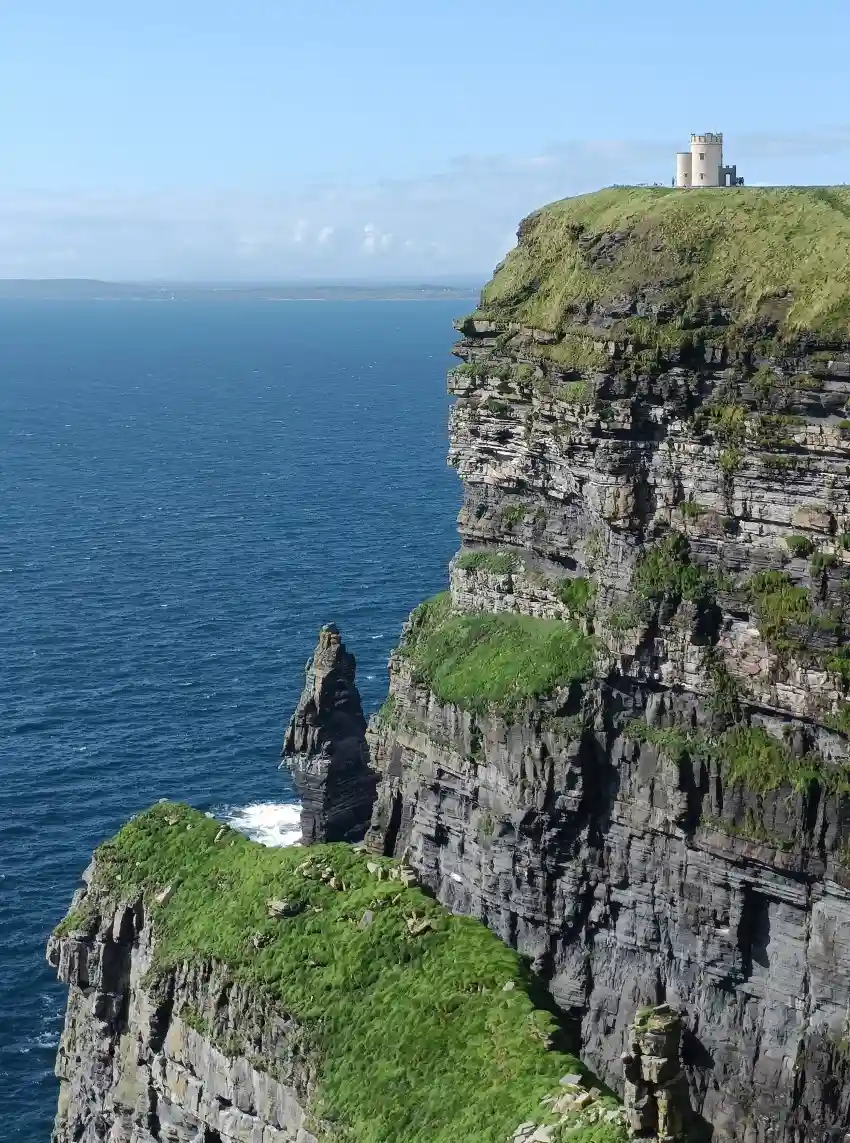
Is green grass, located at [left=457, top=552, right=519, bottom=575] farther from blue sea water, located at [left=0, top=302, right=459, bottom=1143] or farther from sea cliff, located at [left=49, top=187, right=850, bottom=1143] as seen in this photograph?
blue sea water, located at [left=0, top=302, right=459, bottom=1143]

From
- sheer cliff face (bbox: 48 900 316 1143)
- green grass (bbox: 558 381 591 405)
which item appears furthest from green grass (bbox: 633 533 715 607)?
sheer cliff face (bbox: 48 900 316 1143)

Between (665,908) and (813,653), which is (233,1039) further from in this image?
(813,653)

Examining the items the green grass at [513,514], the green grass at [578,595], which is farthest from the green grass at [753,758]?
the green grass at [513,514]

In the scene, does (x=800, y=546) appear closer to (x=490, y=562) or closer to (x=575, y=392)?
(x=575, y=392)

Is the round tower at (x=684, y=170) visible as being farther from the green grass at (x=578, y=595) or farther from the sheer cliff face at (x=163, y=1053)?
the sheer cliff face at (x=163, y=1053)

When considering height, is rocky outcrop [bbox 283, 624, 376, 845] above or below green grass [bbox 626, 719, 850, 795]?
below
